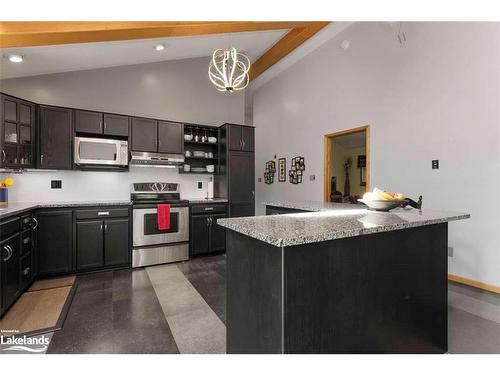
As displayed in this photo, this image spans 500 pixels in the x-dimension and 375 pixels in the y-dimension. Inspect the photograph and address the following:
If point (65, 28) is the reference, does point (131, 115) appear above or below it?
below

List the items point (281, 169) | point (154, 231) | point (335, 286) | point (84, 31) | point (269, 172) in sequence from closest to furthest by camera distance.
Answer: point (335, 286)
point (84, 31)
point (154, 231)
point (281, 169)
point (269, 172)

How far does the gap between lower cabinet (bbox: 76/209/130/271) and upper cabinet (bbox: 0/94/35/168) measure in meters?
0.90

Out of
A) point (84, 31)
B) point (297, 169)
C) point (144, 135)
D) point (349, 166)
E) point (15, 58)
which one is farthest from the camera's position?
point (349, 166)

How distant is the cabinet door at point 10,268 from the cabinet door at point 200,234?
208 centimetres

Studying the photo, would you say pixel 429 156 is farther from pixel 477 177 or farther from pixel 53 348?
pixel 53 348

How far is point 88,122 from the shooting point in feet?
12.1

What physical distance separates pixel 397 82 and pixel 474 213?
6.47 feet

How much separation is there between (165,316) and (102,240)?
1734 mm

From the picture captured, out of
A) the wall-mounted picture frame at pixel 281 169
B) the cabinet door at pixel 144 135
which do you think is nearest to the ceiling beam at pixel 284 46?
the wall-mounted picture frame at pixel 281 169

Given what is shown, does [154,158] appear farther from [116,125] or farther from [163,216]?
[163,216]

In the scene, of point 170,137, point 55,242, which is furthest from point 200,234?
point 55,242

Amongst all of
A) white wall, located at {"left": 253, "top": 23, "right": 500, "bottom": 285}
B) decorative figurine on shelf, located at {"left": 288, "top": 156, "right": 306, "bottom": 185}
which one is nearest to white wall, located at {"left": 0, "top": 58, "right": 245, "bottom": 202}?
decorative figurine on shelf, located at {"left": 288, "top": 156, "right": 306, "bottom": 185}
